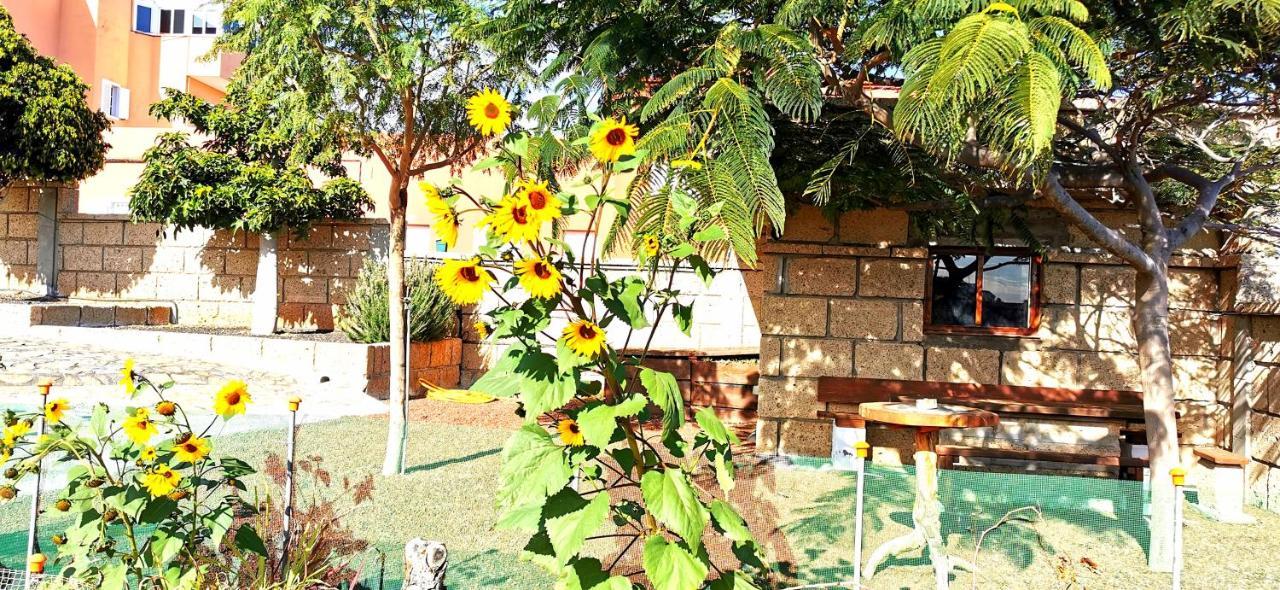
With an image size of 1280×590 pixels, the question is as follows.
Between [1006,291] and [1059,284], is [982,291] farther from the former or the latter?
[1059,284]

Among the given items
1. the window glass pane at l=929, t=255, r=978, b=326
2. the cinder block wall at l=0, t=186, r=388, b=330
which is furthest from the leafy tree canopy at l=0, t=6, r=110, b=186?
the window glass pane at l=929, t=255, r=978, b=326

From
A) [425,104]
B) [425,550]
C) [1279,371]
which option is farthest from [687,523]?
[425,104]

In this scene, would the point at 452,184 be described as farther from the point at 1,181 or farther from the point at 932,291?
the point at 1,181

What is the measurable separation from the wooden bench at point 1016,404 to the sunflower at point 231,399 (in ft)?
16.8

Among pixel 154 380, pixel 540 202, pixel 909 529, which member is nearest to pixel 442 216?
pixel 540 202

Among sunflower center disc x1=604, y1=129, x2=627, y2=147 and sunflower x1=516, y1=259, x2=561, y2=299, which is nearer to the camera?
sunflower x1=516, y1=259, x2=561, y2=299

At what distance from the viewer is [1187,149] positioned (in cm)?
728

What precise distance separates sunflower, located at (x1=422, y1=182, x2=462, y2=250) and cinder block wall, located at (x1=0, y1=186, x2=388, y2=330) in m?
11.4

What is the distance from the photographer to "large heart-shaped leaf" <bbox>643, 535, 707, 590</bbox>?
2350 millimetres

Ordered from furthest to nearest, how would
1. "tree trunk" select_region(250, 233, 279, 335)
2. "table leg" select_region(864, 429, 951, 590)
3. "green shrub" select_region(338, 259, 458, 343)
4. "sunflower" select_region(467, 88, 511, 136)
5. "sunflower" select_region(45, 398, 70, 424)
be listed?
"tree trunk" select_region(250, 233, 279, 335) < "green shrub" select_region(338, 259, 458, 343) < "table leg" select_region(864, 429, 951, 590) < "sunflower" select_region(45, 398, 70, 424) < "sunflower" select_region(467, 88, 511, 136)

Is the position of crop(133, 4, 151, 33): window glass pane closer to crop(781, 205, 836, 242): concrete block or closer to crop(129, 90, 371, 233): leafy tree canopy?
crop(129, 90, 371, 233): leafy tree canopy

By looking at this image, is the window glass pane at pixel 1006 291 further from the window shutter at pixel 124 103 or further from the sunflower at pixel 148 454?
the window shutter at pixel 124 103

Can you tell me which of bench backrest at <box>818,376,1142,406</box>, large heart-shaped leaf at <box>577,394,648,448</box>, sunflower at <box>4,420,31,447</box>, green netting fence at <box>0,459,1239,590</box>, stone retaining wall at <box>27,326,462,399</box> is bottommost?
green netting fence at <box>0,459,1239,590</box>

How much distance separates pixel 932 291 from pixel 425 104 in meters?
4.72
